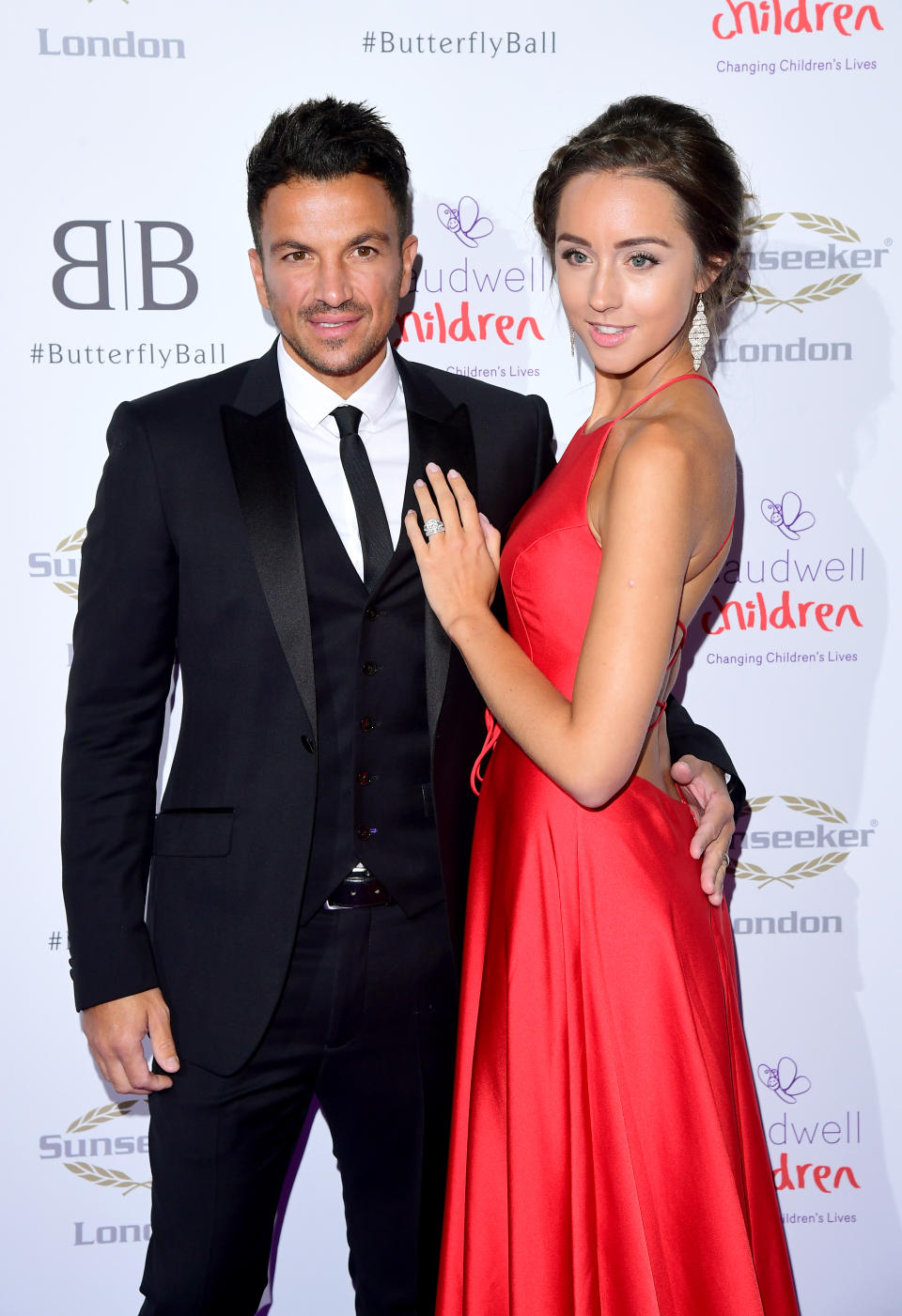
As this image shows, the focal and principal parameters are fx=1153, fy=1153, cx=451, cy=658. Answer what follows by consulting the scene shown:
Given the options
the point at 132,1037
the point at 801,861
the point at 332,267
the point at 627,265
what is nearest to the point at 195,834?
the point at 132,1037

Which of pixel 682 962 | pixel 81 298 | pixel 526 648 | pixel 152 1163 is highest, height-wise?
pixel 81 298

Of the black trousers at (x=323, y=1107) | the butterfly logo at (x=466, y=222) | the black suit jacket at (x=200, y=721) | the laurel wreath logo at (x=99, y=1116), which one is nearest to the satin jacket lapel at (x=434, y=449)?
the black suit jacket at (x=200, y=721)

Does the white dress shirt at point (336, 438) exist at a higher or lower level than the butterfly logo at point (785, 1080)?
higher

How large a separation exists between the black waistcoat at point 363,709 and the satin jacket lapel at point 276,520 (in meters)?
0.03

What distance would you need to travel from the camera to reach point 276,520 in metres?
1.71

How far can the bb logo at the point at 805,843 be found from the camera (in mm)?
2539

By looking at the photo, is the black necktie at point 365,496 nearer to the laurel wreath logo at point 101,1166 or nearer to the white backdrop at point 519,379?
the white backdrop at point 519,379

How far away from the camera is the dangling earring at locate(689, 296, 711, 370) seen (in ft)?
5.80

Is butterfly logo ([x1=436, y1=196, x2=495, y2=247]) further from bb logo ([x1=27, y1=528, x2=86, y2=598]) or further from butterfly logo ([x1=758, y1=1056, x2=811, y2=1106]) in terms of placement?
butterfly logo ([x1=758, y1=1056, x2=811, y2=1106])

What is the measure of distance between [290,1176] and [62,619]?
129 centimetres

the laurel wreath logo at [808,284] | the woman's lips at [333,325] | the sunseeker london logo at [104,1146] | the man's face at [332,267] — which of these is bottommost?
the sunseeker london logo at [104,1146]

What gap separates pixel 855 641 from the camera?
98.5 inches

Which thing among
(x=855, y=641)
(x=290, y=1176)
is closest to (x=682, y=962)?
(x=855, y=641)

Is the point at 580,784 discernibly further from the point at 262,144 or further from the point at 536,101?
the point at 536,101
